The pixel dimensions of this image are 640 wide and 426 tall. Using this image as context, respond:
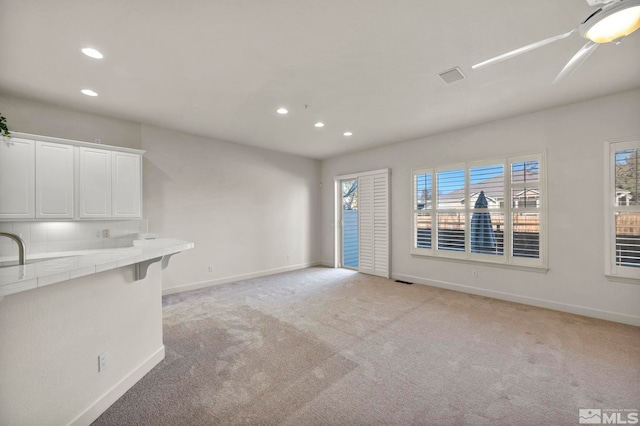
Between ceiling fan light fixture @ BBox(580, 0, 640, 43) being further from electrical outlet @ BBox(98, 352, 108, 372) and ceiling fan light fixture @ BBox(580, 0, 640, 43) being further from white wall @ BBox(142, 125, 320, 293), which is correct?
white wall @ BBox(142, 125, 320, 293)

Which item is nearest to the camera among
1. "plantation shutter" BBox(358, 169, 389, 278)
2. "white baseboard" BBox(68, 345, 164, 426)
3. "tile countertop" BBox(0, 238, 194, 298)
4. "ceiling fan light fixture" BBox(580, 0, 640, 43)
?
"tile countertop" BBox(0, 238, 194, 298)

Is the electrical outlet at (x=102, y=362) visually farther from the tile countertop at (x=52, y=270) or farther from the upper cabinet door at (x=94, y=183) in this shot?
the upper cabinet door at (x=94, y=183)

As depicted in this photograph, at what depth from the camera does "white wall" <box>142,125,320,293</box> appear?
14.5ft

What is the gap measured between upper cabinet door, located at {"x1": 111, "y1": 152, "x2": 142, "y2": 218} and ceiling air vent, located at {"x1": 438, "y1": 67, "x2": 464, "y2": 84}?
4.19 metres

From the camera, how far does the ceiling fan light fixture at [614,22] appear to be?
4.63 ft

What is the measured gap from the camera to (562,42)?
7.43 feet

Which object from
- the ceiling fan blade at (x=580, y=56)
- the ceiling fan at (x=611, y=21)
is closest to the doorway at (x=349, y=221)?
the ceiling fan blade at (x=580, y=56)

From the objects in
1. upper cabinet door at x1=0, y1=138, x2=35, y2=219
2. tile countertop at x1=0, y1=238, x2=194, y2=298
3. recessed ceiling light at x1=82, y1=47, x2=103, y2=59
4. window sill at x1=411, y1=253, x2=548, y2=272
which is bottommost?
window sill at x1=411, y1=253, x2=548, y2=272

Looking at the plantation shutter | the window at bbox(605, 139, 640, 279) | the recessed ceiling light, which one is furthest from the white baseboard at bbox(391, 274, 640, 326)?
the recessed ceiling light

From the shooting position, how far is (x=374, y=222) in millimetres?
5781

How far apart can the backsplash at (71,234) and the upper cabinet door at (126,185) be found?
0.27 m

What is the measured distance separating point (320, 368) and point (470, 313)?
237 cm

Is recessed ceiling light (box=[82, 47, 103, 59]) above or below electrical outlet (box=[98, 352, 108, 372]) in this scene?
above

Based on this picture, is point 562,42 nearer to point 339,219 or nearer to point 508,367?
point 508,367
